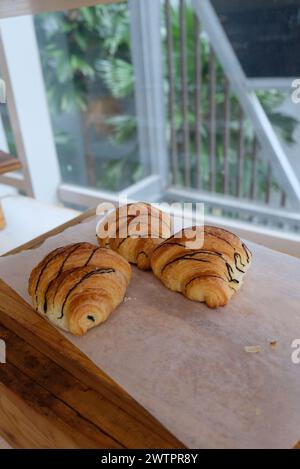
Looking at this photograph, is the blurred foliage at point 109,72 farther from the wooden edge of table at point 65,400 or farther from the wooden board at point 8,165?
the wooden edge of table at point 65,400

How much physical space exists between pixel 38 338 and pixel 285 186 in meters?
1.18

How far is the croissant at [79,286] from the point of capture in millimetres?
546

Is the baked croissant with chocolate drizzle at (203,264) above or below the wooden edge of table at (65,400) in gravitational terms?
above

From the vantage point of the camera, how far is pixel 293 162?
1400 millimetres

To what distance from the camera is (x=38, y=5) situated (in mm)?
788

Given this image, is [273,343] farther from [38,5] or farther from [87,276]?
[38,5]

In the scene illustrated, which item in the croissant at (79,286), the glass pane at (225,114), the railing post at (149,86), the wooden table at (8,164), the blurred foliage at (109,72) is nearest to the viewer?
the croissant at (79,286)

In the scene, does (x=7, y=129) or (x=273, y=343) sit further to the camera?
(x=7, y=129)

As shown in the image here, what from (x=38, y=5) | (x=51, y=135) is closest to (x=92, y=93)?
(x=51, y=135)

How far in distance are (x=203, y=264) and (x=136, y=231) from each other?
17 centimetres

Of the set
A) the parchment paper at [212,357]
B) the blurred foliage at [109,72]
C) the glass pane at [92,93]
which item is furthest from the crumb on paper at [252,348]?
the glass pane at [92,93]

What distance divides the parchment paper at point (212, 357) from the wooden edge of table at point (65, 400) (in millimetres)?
14

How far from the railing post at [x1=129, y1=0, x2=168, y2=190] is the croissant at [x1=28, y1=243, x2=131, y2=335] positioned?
1.31m

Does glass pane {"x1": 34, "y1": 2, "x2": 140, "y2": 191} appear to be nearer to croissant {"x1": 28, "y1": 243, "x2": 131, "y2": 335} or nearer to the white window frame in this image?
the white window frame
